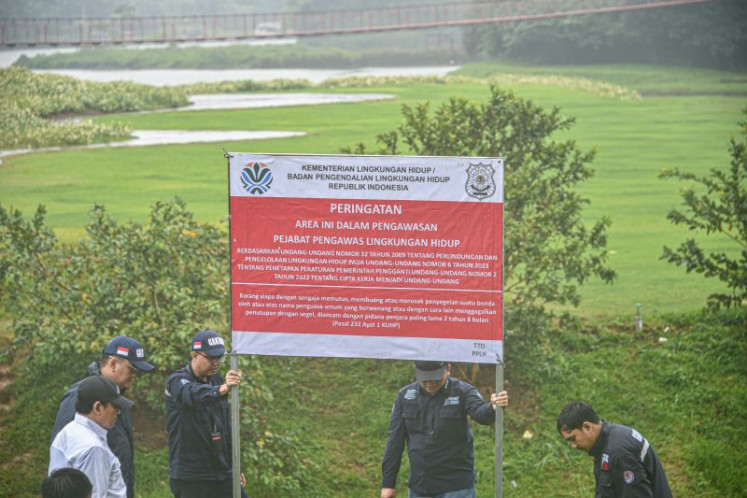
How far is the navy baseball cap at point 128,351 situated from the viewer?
19.4ft

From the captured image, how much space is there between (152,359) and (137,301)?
0.75m

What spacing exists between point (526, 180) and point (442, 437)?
497 centimetres

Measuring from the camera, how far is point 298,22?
18734 mm

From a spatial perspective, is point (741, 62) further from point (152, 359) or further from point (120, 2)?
point (152, 359)

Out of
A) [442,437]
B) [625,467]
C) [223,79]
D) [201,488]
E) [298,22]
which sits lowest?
[201,488]

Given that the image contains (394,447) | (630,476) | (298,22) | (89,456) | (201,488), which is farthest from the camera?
(298,22)

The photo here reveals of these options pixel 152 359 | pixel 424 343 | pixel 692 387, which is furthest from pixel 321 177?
pixel 692 387

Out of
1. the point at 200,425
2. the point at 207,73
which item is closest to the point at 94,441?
the point at 200,425

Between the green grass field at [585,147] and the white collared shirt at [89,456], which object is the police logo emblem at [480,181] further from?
the green grass field at [585,147]

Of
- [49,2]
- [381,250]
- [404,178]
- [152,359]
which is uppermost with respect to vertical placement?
[49,2]

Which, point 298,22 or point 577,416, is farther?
point 298,22

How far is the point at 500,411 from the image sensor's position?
6016 millimetres

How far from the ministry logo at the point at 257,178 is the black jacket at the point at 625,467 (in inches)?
96.7

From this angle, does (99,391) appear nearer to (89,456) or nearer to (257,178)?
(89,456)
